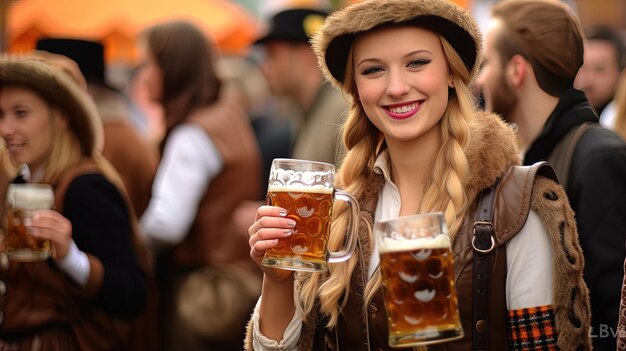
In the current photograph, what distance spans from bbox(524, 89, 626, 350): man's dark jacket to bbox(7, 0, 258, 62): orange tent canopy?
566 centimetres

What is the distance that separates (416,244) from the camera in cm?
249

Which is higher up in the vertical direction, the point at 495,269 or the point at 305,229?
the point at 305,229

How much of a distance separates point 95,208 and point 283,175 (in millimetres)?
1512

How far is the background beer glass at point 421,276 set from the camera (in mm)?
2490

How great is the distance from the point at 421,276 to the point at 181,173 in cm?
323

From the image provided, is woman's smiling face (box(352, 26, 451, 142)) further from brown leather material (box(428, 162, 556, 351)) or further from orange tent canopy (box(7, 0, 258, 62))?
orange tent canopy (box(7, 0, 258, 62))

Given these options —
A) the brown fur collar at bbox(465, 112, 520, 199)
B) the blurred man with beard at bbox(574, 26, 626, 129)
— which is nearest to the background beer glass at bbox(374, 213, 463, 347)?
the brown fur collar at bbox(465, 112, 520, 199)

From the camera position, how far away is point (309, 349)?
9.75 feet

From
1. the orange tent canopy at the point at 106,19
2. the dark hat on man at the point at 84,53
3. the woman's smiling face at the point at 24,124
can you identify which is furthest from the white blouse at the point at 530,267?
the orange tent canopy at the point at 106,19

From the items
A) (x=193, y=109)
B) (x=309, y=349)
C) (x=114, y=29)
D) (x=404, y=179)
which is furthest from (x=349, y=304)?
(x=114, y=29)

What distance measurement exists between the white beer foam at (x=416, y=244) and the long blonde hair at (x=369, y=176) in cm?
33

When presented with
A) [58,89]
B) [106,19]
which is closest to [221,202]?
[58,89]

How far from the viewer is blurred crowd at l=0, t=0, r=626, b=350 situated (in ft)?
12.1

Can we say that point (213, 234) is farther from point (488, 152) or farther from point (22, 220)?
point (488, 152)
